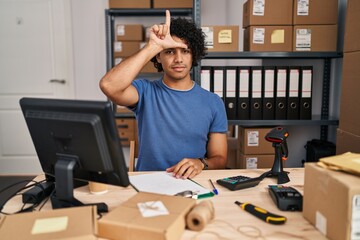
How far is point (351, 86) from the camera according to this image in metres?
1.62

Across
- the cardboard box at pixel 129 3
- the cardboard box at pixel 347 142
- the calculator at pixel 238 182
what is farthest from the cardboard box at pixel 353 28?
the cardboard box at pixel 129 3

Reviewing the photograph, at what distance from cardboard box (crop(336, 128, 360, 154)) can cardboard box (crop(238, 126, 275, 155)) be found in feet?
1.59

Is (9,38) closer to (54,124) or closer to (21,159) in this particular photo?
(21,159)

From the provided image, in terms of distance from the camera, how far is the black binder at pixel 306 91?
211cm

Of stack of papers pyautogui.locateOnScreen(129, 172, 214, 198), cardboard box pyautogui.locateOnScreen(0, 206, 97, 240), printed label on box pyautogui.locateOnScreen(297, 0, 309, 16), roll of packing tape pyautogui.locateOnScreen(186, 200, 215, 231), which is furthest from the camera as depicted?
printed label on box pyautogui.locateOnScreen(297, 0, 309, 16)

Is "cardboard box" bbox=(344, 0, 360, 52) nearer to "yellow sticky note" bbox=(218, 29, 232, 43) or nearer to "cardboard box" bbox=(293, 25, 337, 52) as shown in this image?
"cardboard box" bbox=(293, 25, 337, 52)

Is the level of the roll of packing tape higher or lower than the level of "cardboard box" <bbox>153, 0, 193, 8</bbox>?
lower

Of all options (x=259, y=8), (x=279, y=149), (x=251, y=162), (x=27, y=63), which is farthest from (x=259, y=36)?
(x=27, y=63)

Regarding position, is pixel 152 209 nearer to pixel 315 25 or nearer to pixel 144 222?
pixel 144 222

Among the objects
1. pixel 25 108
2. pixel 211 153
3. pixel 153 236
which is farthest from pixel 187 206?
pixel 211 153

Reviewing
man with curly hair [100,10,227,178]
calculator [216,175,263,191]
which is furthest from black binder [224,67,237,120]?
calculator [216,175,263,191]

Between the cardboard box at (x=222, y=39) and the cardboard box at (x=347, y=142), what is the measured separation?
34.1 inches

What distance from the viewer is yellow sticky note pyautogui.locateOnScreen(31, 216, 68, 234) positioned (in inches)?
27.9

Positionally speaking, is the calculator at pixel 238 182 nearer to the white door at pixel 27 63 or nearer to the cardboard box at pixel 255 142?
the cardboard box at pixel 255 142
